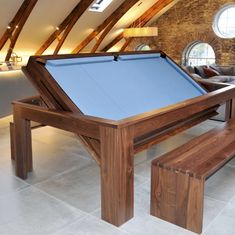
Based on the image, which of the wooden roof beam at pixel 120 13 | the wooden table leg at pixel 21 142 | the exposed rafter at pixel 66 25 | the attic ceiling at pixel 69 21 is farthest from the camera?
the wooden roof beam at pixel 120 13

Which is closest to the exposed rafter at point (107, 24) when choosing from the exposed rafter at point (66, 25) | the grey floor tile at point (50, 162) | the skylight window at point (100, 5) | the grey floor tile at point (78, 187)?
the skylight window at point (100, 5)

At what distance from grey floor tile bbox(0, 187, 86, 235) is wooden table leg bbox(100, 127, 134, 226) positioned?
0.88 ft

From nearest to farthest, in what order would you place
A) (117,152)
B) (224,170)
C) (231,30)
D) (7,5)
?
1. (117,152)
2. (224,170)
3. (7,5)
4. (231,30)

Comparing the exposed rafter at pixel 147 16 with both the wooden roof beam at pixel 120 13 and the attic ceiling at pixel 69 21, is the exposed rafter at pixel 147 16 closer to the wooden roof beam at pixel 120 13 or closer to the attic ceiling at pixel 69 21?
the attic ceiling at pixel 69 21

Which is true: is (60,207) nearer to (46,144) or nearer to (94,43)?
(46,144)

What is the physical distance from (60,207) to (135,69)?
1555mm

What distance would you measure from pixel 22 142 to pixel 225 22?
29.1ft

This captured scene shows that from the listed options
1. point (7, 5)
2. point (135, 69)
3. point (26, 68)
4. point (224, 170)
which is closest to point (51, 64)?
point (26, 68)

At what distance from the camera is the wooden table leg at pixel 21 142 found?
2.96m

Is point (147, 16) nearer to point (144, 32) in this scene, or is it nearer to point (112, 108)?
point (144, 32)

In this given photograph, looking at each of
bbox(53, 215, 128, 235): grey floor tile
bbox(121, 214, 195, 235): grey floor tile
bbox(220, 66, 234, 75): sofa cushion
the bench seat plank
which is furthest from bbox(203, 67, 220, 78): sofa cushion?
bbox(53, 215, 128, 235): grey floor tile

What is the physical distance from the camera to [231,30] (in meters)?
10.0

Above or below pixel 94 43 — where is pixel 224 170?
below

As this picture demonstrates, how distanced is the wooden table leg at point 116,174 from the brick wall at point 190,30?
868 cm
